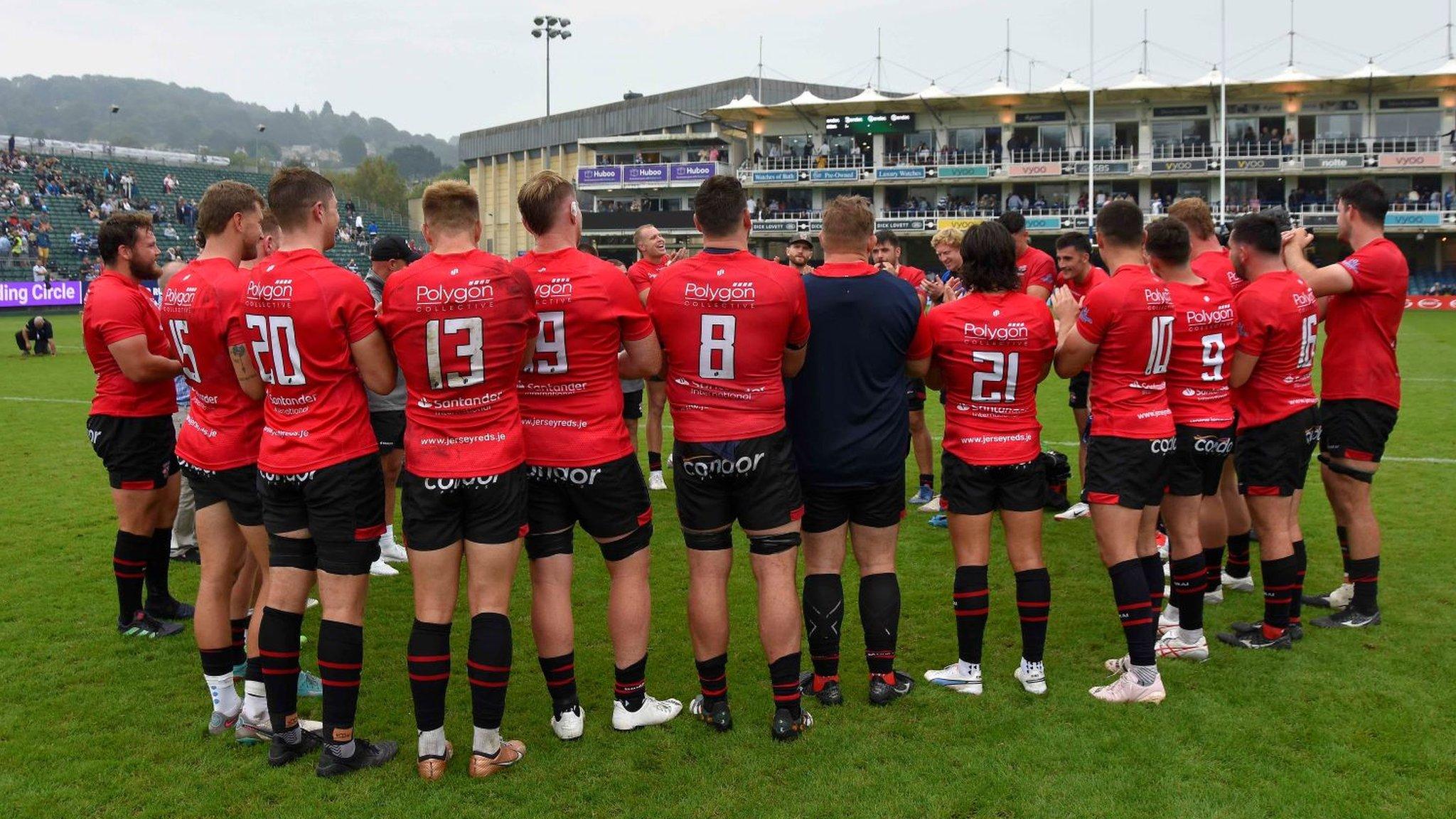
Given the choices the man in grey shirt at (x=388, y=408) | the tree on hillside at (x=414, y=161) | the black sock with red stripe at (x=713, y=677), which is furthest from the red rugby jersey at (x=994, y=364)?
the tree on hillside at (x=414, y=161)

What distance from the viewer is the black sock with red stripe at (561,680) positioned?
15.1 feet

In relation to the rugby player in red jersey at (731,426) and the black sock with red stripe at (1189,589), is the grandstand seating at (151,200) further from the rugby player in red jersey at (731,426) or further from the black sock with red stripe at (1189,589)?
the black sock with red stripe at (1189,589)

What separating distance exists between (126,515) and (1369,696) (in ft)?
22.6

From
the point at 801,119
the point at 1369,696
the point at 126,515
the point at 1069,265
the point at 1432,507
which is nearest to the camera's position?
the point at 1369,696

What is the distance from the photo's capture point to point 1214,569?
6.34m

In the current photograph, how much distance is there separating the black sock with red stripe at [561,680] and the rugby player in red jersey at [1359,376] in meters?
4.51

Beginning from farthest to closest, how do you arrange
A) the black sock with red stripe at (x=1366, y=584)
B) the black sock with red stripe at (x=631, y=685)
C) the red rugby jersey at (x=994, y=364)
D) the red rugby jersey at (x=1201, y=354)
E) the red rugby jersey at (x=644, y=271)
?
the red rugby jersey at (x=644, y=271), the black sock with red stripe at (x=1366, y=584), the red rugby jersey at (x=1201, y=354), the red rugby jersey at (x=994, y=364), the black sock with red stripe at (x=631, y=685)

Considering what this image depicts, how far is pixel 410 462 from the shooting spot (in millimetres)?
4277

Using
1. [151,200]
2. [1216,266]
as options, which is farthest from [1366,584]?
[151,200]

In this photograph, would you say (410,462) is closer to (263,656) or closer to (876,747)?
(263,656)

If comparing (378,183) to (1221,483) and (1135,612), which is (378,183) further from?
(1135,612)

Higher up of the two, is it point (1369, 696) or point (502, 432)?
point (502, 432)

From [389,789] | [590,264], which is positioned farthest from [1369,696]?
[389,789]

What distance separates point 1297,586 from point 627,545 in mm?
3935
